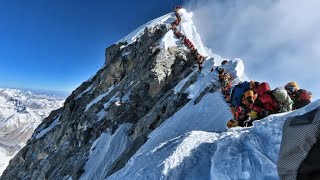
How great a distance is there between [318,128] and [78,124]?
45.2 meters

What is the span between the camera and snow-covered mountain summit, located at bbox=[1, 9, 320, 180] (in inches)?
343

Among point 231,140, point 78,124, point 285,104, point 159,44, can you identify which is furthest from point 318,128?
point 78,124

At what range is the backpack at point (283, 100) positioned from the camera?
12.4 meters

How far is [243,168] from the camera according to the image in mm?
7949

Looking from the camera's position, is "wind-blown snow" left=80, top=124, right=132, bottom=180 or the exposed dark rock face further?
the exposed dark rock face

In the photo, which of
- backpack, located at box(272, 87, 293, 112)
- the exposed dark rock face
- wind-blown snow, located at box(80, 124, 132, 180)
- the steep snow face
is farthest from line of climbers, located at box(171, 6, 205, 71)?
the steep snow face

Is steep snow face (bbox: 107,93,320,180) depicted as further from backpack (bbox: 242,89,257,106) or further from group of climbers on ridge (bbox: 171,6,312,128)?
backpack (bbox: 242,89,257,106)

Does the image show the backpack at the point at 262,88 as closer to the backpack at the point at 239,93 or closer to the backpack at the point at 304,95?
the backpack at the point at 239,93

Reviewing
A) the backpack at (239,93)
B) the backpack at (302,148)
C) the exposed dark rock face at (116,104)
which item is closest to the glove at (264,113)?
the backpack at (239,93)

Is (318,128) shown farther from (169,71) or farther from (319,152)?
(169,71)

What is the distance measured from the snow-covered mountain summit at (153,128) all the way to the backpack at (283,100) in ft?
7.30

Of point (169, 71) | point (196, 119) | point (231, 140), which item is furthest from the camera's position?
point (169, 71)

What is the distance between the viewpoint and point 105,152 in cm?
3478

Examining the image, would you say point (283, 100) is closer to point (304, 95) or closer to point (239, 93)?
point (304, 95)
